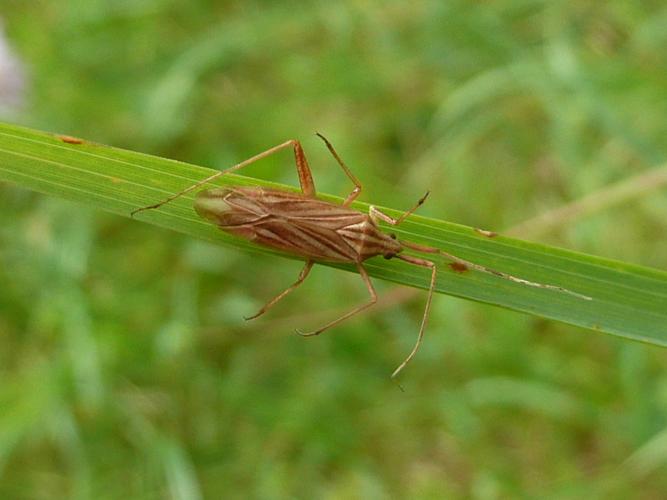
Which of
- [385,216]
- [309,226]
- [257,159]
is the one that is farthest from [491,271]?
[257,159]

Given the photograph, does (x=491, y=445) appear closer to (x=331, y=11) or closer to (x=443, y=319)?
(x=443, y=319)

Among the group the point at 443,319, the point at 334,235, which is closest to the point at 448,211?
the point at 443,319

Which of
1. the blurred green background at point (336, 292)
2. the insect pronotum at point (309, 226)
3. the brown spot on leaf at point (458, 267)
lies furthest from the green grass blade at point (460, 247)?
the blurred green background at point (336, 292)

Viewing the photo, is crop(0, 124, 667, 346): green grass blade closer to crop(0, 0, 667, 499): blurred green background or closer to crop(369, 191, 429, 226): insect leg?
crop(369, 191, 429, 226): insect leg

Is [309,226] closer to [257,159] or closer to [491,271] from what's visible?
[257,159]

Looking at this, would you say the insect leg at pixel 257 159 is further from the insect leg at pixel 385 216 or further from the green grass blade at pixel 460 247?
the insect leg at pixel 385 216

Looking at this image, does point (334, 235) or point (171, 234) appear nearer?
point (334, 235)

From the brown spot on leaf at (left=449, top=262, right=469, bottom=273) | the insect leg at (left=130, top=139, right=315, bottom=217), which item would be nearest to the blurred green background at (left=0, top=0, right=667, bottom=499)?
the insect leg at (left=130, top=139, right=315, bottom=217)
